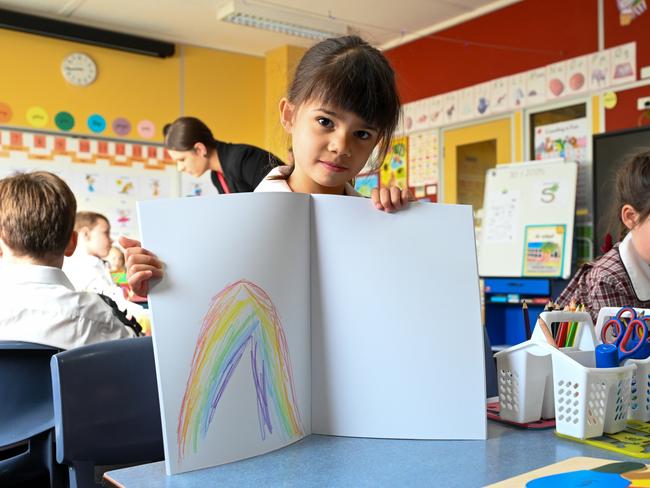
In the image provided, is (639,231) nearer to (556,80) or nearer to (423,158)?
(556,80)

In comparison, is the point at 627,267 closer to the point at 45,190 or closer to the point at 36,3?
the point at 45,190

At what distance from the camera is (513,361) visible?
2.94 feet

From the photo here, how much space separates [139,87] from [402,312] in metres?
5.09

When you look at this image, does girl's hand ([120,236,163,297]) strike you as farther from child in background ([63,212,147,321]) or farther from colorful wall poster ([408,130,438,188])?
colorful wall poster ([408,130,438,188])

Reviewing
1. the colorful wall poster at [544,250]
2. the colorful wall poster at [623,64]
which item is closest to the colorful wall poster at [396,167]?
the colorful wall poster at [544,250]

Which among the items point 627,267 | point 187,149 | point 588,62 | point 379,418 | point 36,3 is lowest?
point 379,418

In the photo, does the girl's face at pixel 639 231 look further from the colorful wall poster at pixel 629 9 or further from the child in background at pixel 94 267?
the colorful wall poster at pixel 629 9

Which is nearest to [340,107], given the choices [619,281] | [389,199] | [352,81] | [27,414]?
[352,81]

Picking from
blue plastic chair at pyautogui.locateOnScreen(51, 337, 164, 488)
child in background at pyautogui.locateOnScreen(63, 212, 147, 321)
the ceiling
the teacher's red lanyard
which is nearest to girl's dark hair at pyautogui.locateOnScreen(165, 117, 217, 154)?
the teacher's red lanyard

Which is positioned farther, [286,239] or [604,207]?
[604,207]

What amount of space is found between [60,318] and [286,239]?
0.82 m

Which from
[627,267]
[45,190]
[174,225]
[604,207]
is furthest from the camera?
[604,207]

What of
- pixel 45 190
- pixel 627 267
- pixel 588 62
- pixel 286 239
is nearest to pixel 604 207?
pixel 588 62

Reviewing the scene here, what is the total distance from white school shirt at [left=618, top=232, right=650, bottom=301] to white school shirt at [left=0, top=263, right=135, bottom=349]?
3.68ft
